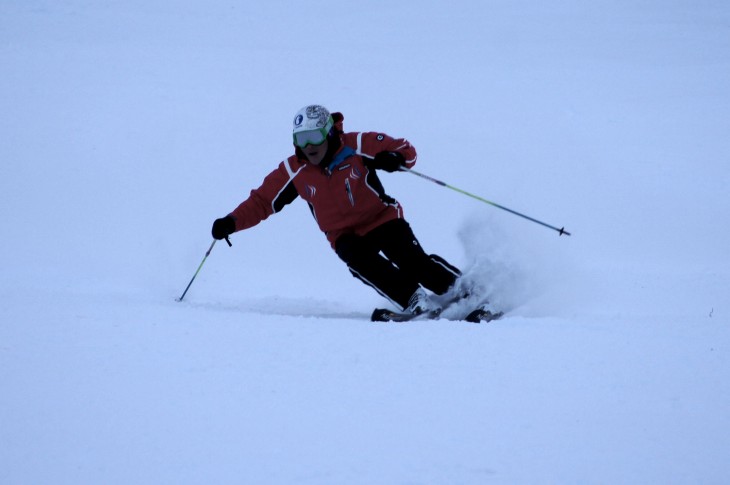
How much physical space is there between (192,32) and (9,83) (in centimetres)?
502

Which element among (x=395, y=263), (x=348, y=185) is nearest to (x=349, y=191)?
(x=348, y=185)

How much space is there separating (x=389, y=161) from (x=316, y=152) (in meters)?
0.51

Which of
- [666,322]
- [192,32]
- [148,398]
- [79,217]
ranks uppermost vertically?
[192,32]

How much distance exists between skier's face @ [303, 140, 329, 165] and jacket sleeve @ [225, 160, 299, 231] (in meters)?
0.39

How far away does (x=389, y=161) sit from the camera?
4684mm

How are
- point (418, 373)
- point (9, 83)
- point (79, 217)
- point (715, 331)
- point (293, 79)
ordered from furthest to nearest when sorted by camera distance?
point (293, 79) → point (9, 83) → point (79, 217) → point (715, 331) → point (418, 373)

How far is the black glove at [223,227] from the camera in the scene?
517cm

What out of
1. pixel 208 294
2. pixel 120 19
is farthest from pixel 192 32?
pixel 208 294

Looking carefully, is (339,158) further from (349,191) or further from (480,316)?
(480,316)

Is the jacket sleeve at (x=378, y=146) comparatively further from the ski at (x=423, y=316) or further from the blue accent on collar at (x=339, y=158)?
the ski at (x=423, y=316)

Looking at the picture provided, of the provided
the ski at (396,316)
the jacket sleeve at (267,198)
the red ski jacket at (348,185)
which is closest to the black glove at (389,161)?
the red ski jacket at (348,185)

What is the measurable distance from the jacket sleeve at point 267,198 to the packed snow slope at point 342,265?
2.35 feet

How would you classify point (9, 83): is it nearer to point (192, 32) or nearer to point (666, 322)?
point (192, 32)

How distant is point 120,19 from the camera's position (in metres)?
17.8
